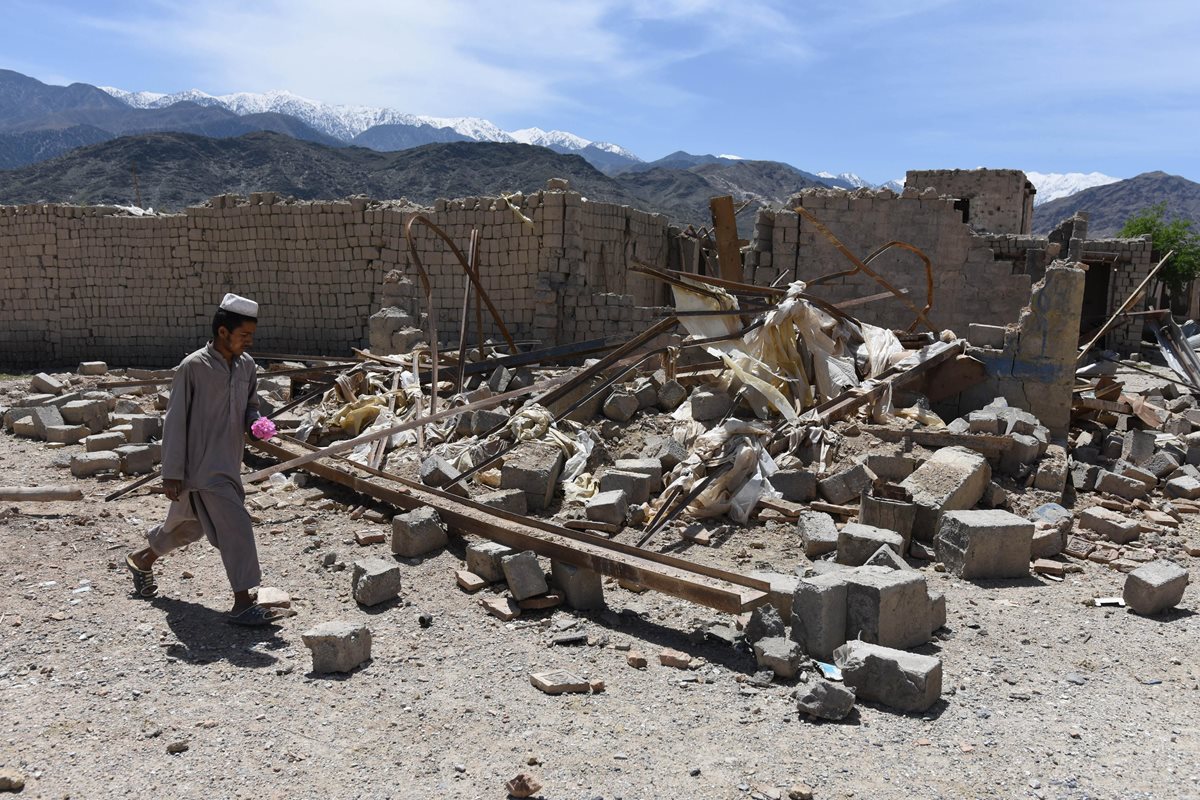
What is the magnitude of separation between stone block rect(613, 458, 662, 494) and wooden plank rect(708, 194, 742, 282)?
2.92 metres

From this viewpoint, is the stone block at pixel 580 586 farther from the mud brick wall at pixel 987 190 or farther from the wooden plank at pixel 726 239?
the mud brick wall at pixel 987 190

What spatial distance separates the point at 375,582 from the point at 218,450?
3.41 feet

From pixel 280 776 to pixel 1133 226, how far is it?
116 feet

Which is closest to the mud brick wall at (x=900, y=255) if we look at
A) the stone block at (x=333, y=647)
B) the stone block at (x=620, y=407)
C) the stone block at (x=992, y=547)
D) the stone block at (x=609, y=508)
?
the stone block at (x=620, y=407)

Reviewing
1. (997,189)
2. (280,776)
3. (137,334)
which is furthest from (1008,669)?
(997,189)

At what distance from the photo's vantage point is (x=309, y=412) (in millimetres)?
8703

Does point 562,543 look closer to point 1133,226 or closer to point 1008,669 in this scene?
point 1008,669

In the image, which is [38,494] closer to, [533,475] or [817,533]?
[533,475]

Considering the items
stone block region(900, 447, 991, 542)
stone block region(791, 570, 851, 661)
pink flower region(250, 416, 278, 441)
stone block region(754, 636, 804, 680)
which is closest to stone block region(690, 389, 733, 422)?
stone block region(900, 447, 991, 542)

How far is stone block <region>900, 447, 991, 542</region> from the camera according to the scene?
5680 mm

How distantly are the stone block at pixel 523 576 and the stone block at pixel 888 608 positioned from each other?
5.11 feet

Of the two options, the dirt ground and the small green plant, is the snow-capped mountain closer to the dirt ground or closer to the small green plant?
the small green plant

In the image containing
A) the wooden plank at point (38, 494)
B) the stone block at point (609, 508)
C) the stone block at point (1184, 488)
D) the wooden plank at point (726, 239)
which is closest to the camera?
the stone block at point (609, 508)

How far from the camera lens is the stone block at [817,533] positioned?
536 cm
